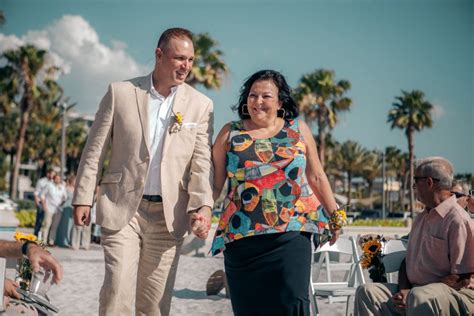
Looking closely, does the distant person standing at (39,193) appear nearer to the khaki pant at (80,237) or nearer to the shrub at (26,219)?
the khaki pant at (80,237)

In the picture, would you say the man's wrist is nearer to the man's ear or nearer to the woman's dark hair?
the man's ear

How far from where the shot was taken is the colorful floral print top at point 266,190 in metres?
3.90

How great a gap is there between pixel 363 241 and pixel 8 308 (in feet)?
8.96

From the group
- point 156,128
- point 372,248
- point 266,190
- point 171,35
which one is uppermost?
point 171,35

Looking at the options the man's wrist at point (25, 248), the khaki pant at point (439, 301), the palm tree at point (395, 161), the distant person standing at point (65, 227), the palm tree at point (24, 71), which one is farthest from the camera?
the palm tree at point (395, 161)

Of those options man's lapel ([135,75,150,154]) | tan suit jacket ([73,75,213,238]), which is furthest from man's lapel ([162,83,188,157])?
man's lapel ([135,75,150,154])

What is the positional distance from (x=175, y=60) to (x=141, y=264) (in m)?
1.19

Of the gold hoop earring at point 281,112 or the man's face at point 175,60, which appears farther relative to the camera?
the gold hoop earring at point 281,112

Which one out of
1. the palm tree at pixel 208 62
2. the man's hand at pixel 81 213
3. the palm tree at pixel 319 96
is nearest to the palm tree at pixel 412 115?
the palm tree at pixel 319 96

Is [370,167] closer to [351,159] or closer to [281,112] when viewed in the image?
[351,159]

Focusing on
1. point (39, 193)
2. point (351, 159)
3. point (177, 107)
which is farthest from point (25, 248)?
point (351, 159)

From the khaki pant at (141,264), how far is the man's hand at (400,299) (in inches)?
58.2

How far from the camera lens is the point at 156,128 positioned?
3.87m

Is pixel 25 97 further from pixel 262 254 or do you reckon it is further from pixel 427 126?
pixel 262 254
